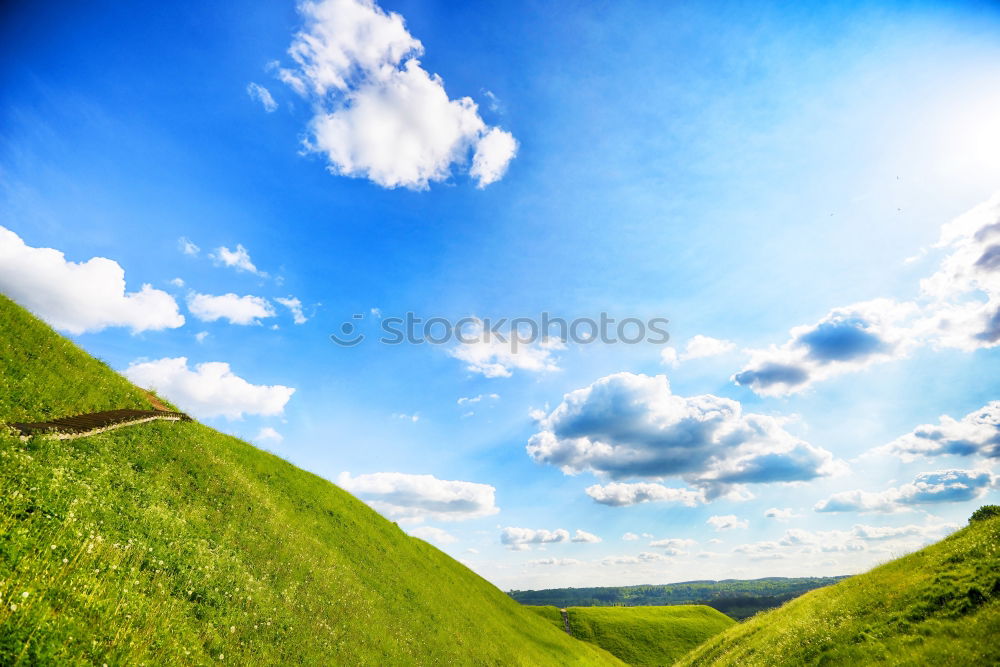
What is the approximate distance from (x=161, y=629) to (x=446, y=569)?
48.2m

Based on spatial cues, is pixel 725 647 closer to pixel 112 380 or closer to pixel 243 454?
pixel 243 454

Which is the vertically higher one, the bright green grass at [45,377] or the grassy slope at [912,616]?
the bright green grass at [45,377]

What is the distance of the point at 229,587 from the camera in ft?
59.0

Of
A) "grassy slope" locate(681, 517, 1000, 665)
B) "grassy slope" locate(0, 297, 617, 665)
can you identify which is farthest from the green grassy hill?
"grassy slope" locate(681, 517, 1000, 665)

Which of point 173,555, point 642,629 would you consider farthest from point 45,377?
point 642,629

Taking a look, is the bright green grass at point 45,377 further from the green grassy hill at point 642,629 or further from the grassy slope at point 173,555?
the green grassy hill at point 642,629

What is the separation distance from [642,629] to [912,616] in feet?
303

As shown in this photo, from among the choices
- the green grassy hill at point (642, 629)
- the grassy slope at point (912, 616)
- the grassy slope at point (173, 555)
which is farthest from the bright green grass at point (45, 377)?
the green grassy hill at point (642, 629)

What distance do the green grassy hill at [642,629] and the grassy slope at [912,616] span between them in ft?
228

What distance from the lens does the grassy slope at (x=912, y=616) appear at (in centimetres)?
1573

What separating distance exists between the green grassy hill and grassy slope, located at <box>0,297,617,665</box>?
58096 mm

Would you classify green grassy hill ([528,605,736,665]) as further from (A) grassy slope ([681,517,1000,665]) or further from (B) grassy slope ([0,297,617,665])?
(A) grassy slope ([681,517,1000,665])

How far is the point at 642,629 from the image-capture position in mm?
94188

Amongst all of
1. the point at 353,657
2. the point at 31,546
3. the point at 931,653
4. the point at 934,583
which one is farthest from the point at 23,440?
the point at 934,583
